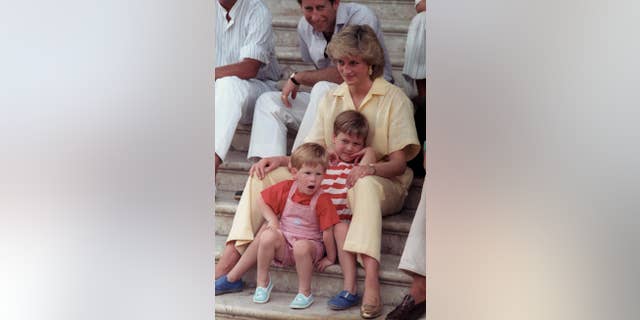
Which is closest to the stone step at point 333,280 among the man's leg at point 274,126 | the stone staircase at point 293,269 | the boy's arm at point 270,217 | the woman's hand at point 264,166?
the stone staircase at point 293,269

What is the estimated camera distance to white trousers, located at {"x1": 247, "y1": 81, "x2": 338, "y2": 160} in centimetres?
406

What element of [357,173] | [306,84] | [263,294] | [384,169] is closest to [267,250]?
[263,294]

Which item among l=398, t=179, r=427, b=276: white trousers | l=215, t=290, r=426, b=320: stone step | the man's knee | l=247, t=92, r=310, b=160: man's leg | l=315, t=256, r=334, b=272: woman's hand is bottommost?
l=215, t=290, r=426, b=320: stone step

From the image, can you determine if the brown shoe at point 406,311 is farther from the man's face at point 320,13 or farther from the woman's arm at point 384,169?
the man's face at point 320,13

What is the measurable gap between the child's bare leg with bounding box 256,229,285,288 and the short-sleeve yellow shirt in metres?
0.48

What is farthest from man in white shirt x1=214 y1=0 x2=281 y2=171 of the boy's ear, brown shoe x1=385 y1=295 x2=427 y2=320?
brown shoe x1=385 y1=295 x2=427 y2=320

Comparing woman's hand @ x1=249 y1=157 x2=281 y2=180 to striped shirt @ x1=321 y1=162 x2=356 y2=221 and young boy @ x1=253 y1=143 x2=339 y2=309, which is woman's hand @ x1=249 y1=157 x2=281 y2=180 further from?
striped shirt @ x1=321 y1=162 x2=356 y2=221

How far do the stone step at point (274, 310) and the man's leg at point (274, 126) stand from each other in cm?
67

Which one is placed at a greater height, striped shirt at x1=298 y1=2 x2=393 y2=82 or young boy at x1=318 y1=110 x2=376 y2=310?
striped shirt at x1=298 y1=2 x2=393 y2=82

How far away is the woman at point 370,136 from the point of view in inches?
154

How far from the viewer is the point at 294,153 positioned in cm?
406
